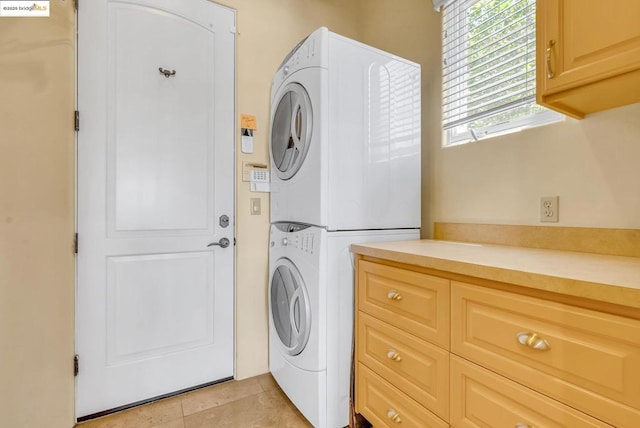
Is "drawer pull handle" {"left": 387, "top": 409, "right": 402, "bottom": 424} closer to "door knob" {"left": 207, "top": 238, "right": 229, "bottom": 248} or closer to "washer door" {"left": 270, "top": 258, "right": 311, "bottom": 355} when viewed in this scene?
"washer door" {"left": 270, "top": 258, "right": 311, "bottom": 355}

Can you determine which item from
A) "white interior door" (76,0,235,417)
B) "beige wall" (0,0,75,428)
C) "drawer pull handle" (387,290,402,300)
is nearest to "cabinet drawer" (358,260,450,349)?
"drawer pull handle" (387,290,402,300)

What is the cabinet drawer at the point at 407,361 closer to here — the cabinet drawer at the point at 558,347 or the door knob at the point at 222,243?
the cabinet drawer at the point at 558,347

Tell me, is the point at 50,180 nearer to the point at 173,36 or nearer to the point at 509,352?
the point at 173,36

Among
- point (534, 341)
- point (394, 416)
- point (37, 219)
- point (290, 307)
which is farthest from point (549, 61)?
point (37, 219)

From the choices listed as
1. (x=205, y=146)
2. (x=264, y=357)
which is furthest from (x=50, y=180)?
(x=264, y=357)

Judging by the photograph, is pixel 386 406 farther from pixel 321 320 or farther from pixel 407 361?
pixel 321 320

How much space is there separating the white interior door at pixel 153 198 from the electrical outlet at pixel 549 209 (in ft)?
5.56

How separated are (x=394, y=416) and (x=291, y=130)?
1420mm

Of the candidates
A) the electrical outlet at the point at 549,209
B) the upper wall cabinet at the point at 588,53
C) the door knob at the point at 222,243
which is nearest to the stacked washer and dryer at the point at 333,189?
the door knob at the point at 222,243

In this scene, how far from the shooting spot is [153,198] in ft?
5.70

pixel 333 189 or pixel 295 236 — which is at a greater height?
pixel 333 189

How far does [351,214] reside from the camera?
4.78ft

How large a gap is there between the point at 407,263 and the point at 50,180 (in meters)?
1.68

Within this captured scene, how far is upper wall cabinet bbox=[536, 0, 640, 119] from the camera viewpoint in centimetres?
82
